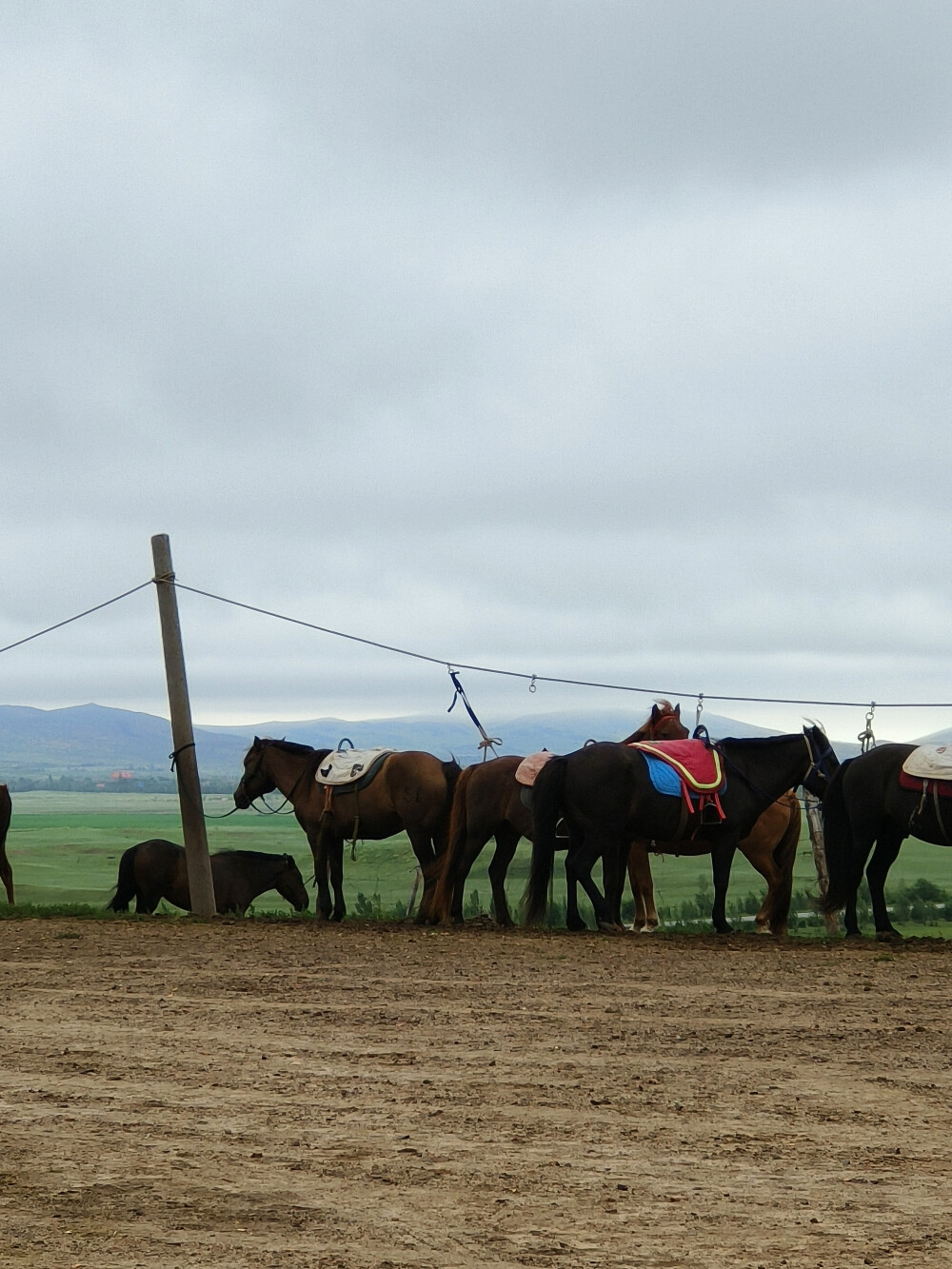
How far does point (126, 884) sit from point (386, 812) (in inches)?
160

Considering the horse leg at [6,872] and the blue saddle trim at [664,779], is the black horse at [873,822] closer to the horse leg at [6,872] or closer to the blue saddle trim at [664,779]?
the blue saddle trim at [664,779]

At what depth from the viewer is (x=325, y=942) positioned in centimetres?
1174

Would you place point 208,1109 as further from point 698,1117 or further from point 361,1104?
point 698,1117

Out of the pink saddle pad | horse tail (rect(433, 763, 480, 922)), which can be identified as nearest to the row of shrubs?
horse tail (rect(433, 763, 480, 922))

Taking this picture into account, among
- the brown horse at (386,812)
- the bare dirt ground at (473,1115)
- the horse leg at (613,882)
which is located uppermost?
the brown horse at (386,812)

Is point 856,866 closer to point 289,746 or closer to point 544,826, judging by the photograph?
point 544,826

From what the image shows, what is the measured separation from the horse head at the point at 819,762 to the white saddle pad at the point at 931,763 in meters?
1.38

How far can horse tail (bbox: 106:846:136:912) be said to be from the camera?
1694 centimetres

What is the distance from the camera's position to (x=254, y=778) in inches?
643

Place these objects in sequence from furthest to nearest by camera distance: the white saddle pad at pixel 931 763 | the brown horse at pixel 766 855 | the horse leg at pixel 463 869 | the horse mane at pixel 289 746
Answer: the horse mane at pixel 289 746 → the brown horse at pixel 766 855 → the horse leg at pixel 463 869 → the white saddle pad at pixel 931 763

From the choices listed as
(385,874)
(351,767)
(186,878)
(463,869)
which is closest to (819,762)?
(463,869)

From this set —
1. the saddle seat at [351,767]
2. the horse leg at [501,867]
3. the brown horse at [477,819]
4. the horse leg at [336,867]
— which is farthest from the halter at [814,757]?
the horse leg at [336,867]

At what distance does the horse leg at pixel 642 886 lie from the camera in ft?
49.1

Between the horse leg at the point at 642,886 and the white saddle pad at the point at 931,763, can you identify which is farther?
Result: the horse leg at the point at 642,886
